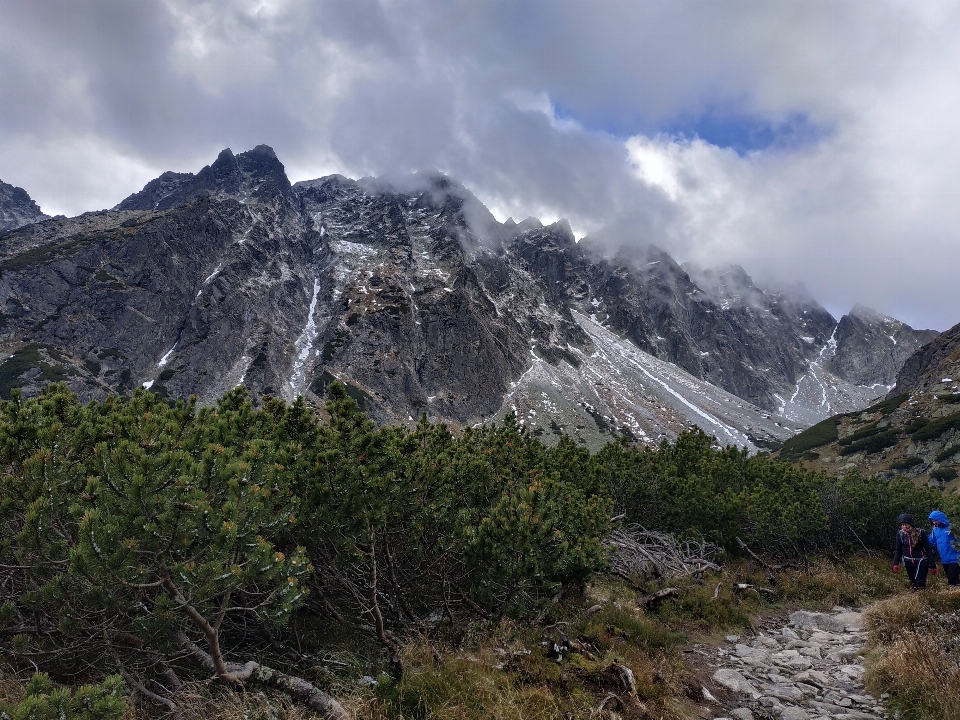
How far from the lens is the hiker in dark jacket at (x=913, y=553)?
533 inches

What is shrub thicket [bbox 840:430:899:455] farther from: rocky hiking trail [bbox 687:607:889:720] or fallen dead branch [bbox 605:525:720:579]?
rocky hiking trail [bbox 687:607:889:720]

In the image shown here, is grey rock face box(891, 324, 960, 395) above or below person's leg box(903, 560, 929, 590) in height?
above

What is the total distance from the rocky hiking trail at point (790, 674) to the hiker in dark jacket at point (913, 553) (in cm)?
271

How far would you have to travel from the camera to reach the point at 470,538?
318 inches

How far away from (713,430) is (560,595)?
179171 millimetres

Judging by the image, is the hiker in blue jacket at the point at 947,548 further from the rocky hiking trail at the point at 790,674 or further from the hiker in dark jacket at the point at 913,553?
the rocky hiking trail at the point at 790,674

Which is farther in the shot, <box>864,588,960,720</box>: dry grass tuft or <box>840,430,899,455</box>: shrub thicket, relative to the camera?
<box>840,430,899,455</box>: shrub thicket

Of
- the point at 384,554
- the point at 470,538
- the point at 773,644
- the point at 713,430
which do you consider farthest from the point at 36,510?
the point at 713,430

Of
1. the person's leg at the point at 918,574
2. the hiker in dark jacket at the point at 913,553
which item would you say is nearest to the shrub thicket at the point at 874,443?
the hiker in dark jacket at the point at 913,553

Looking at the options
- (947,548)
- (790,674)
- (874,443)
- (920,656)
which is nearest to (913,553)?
(947,548)

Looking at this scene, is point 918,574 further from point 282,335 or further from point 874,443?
point 282,335

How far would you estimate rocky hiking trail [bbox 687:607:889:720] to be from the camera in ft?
24.4

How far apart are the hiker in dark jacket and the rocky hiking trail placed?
2709 mm

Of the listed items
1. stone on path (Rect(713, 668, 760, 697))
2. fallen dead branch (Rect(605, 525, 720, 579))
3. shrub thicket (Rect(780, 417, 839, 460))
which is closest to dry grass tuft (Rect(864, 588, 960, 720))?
stone on path (Rect(713, 668, 760, 697))
